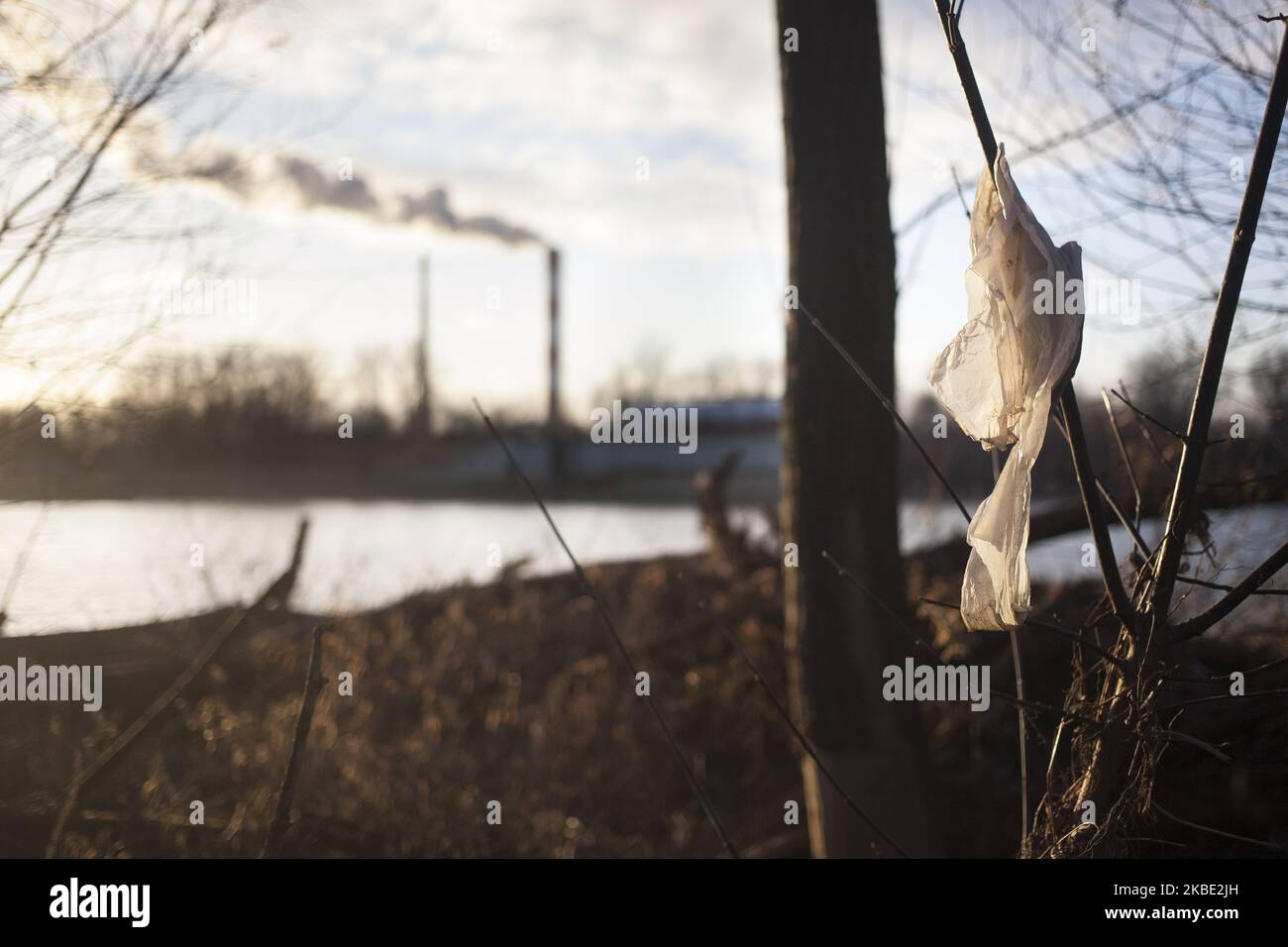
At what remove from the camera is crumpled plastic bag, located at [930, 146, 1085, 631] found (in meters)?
1.58

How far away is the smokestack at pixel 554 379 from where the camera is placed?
1368 cm

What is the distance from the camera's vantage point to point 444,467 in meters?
15.7

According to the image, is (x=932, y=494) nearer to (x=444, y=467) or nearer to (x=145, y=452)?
(x=145, y=452)
